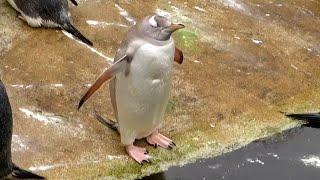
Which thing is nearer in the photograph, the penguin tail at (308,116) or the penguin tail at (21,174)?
the penguin tail at (21,174)

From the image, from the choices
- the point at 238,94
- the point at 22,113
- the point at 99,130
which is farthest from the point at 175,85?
the point at 22,113

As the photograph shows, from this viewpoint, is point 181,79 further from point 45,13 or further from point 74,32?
point 45,13

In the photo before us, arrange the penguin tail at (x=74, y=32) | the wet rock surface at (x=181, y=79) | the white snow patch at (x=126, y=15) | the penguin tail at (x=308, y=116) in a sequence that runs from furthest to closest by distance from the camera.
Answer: the white snow patch at (x=126, y=15)
the penguin tail at (x=74, y=32)
the penguin tail at (x=308, y=116)
the wet rock surface at (x=181, y=79)

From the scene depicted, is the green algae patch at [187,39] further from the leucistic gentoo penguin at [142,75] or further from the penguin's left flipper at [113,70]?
the penguin's left flipper at [113,70]

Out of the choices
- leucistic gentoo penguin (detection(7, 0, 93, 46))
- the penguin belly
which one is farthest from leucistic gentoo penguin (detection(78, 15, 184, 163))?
→ leucistic gentoo penguin (detection(7, 0, 93, 46))

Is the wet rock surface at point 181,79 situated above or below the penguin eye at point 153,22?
below

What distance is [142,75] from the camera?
10.3 ft

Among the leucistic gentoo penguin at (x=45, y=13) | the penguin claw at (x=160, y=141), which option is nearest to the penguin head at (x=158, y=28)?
the penguin claw at (x=160, y=141)

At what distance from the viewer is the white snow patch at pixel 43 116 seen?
3.59 m

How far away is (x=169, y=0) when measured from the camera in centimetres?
502

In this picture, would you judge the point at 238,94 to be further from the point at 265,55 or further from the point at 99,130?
the point at 99,130

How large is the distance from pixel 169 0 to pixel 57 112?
5.44 ft

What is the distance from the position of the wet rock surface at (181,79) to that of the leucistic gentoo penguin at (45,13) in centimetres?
6

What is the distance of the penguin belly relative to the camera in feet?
10.2
